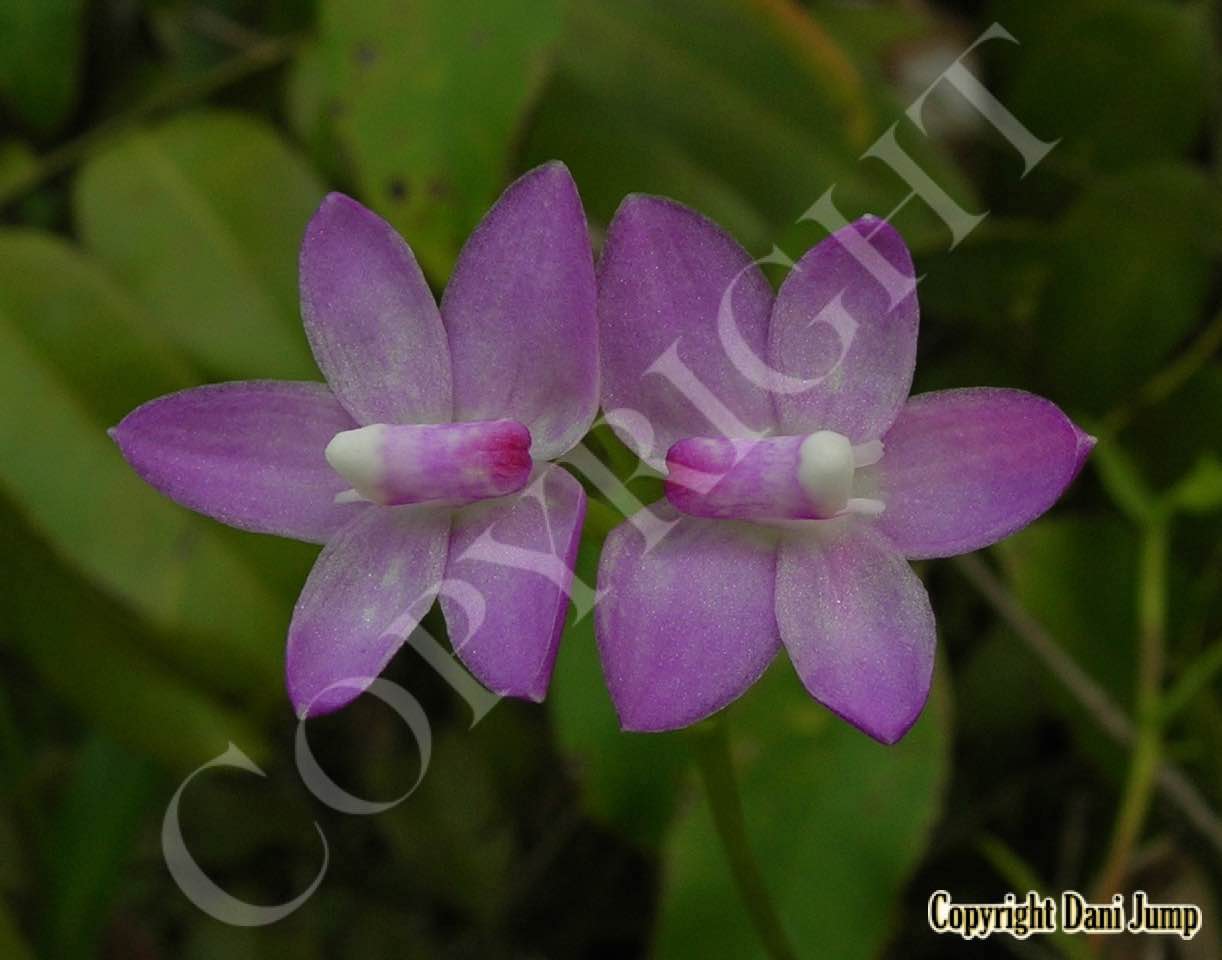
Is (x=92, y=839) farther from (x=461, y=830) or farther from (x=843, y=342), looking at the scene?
(x=843, y=342)

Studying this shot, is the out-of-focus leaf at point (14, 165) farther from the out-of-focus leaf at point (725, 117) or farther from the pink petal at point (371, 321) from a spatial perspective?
the pink petal at point (371, 321)

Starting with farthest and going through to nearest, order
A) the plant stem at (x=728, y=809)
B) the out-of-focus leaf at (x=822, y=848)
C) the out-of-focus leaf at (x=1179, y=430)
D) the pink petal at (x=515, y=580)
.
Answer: the out-of-focus leaf at (x=1179, y=430), the out-of-focus leaf at (x=822, y=848), the plant stem at (x=728, y=809), the pink petal at (x=515, y=580)

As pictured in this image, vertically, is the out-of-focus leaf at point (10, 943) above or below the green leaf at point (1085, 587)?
below

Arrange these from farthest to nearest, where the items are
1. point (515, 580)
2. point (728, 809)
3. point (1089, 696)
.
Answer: point (1089, 696), point (728, 809), point (515, 580)

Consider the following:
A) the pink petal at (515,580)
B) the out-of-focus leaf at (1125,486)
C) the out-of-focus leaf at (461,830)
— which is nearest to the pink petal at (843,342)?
the pink petal at (515,580)

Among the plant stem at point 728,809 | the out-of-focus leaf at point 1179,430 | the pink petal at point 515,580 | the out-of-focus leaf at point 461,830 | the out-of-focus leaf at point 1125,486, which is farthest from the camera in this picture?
the out-of-focus leaf at point 461,830

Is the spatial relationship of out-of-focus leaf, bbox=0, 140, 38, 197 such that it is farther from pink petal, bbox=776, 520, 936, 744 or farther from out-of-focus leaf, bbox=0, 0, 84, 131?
pink petal, bbox=776, 520, 936, 744

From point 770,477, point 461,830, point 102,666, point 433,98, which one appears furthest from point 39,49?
Answer: point 770,477

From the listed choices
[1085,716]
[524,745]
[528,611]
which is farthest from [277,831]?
[528,611]
